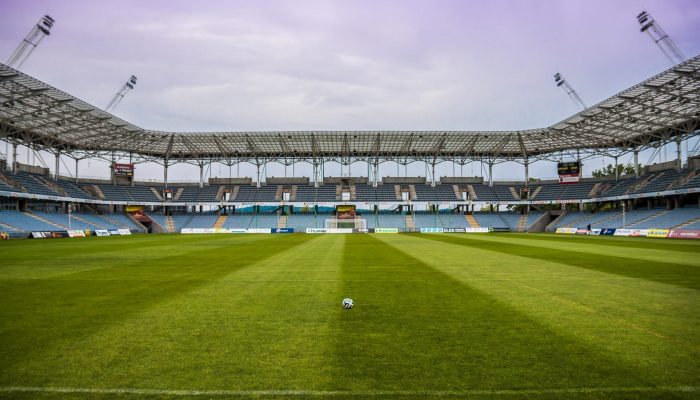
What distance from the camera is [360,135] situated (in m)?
62.8

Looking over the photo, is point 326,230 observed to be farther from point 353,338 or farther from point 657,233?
Result: point 353,338

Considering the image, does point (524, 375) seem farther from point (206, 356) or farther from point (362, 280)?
point (362, 280)

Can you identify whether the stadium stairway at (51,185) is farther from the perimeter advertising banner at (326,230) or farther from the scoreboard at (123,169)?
the perimeter advertising banner at (326,230)

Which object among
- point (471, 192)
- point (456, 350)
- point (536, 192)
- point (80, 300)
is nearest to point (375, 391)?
point (456, 350)

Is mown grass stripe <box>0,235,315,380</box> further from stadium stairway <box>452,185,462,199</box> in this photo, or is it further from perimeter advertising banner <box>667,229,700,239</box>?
stadium stairway <box>452,185,462,199</box>

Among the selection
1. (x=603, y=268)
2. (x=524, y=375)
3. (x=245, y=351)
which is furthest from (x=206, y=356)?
(x=603, y=268)

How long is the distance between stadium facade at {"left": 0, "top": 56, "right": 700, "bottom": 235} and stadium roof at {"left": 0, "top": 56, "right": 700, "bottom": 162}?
23 cm

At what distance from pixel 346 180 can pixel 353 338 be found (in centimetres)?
7083

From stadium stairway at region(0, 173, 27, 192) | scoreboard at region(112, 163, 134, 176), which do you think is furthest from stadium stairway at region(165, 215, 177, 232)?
stadium stairway at region(0, 173, 27, 192)

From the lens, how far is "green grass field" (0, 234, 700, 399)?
4422 millimetres

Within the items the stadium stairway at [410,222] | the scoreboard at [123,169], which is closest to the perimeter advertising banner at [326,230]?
the stadium stairway at [410,222]

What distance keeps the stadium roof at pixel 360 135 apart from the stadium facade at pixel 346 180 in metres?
0.23

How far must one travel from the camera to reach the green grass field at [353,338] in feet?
14.5

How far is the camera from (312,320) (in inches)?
289
